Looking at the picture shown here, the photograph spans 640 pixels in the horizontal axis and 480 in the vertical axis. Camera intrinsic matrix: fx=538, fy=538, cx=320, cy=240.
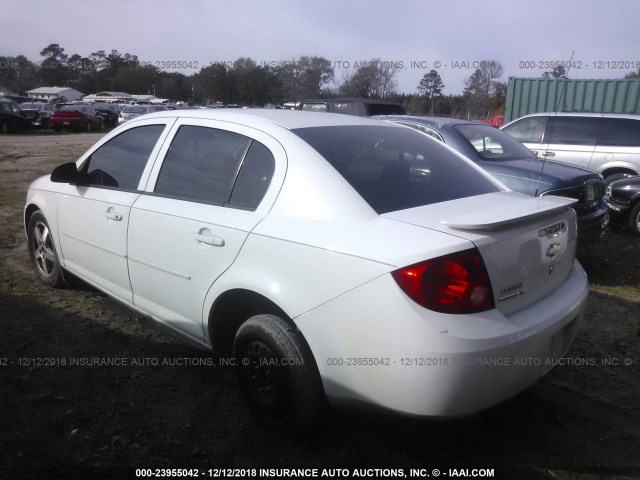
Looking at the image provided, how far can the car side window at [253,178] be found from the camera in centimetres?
277

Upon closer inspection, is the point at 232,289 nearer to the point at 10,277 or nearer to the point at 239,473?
the point at 239,473

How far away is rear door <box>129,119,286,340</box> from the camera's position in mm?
2777

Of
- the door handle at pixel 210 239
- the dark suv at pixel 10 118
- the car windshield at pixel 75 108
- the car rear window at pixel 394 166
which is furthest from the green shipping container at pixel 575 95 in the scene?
the car windshield at pixel 75 108

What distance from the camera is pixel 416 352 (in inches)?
82.9

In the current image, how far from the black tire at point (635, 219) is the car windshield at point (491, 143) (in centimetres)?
210

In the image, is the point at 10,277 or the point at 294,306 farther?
the point at 10,277

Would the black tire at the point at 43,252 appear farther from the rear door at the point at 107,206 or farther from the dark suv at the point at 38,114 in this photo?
the dark suv at the point at 38,114

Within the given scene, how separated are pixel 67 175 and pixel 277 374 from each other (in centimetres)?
240

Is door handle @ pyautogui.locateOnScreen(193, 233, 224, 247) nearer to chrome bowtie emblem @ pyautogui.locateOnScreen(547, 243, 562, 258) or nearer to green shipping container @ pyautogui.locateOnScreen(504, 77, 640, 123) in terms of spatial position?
chrome bowtie emblem @ pyautogui.locateOnScreen(547, 243, 562, 258)

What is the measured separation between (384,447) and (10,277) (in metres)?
4.04

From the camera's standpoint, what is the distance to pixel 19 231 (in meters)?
6.90

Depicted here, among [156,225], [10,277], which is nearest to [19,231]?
[10,277]

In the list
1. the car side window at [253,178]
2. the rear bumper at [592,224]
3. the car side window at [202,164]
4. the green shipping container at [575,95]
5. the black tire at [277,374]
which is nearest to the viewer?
the black tire at [277,374]

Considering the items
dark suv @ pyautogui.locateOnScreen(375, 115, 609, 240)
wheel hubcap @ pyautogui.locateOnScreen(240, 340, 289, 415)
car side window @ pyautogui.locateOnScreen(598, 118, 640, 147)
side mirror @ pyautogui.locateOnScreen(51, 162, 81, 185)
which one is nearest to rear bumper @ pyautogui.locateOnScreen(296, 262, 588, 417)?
wheel hubcap @ pyautogui.locateOnScreen(240, 340, 289, 415)
